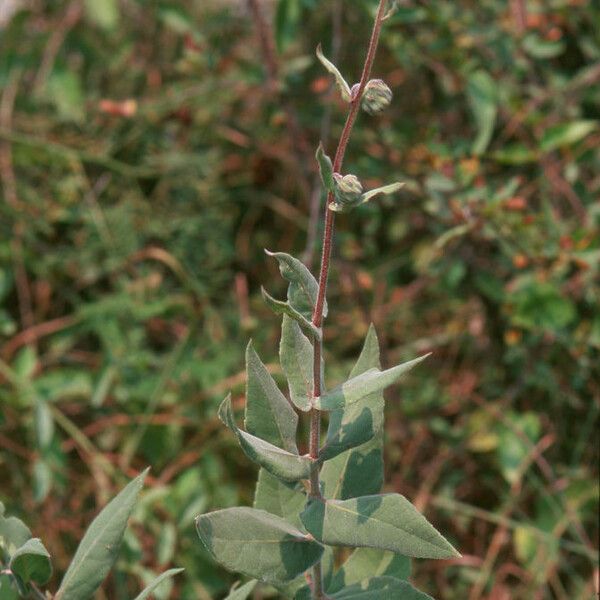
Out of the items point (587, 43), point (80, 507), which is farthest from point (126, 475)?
point (587, 43)

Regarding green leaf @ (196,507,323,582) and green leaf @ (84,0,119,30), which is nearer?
green leaf @ (196,507,323,582)

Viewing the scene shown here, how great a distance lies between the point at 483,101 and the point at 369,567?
40.4 inches

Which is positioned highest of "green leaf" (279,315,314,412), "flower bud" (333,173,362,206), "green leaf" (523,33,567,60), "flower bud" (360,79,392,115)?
"flower bud" (360,79,392,115)

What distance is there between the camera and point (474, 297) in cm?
190

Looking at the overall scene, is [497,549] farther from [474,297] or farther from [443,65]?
[443,65]

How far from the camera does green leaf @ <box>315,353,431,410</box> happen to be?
0.71m

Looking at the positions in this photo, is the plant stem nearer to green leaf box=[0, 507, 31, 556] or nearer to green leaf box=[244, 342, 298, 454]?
green leaf box=[244, 342, 298, 454]

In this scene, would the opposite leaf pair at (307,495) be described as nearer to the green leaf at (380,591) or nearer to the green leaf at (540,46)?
the green leaf at (380,591)

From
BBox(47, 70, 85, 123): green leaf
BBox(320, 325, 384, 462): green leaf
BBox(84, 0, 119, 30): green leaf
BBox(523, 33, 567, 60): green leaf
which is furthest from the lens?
BBox(47, 70, 85, 123): green leaf

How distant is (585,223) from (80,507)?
100 centimetres

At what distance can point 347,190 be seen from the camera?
2.30 feet

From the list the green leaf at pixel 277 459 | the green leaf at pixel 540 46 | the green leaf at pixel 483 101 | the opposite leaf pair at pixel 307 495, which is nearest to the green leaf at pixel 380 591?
the opposite leaf pair at pixel 307 495

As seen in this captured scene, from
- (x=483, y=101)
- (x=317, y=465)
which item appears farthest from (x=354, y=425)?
(x=483, y=101)

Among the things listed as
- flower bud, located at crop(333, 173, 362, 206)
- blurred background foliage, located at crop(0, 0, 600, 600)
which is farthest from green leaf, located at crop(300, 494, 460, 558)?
blurred background foliage, located at crop(0, 0, 600, 600)
